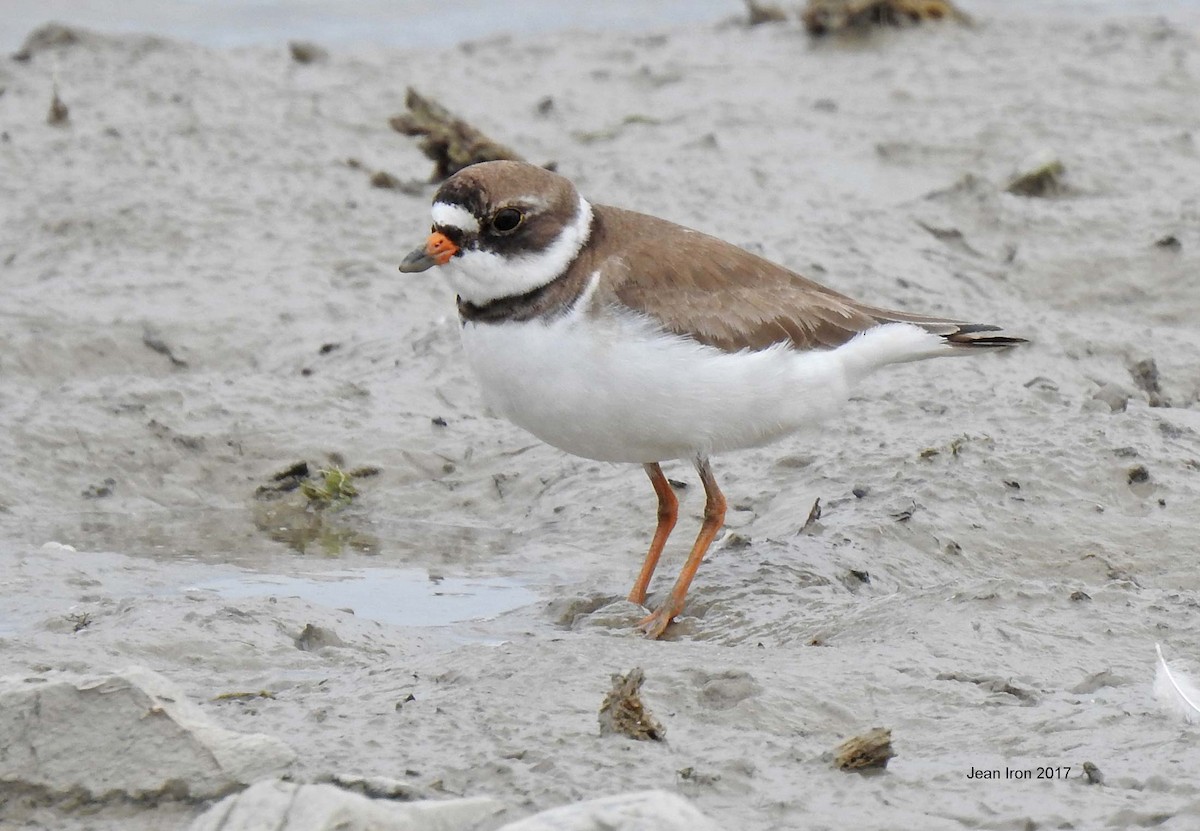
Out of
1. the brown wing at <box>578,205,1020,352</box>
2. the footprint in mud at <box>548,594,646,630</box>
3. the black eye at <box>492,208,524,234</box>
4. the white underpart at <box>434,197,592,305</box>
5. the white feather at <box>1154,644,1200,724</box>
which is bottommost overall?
the footprint in mud at <box>548,594,646,630</box>

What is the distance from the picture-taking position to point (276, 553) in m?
7.12

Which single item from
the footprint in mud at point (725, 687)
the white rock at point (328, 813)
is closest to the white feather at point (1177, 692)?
the footprint in mud at point (725, 687)

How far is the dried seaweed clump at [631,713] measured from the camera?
175 inches

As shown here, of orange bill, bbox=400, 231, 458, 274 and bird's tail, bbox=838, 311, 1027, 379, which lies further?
bird's tail, bbox=838, 311, 1027, 379

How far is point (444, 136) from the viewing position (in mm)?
10641

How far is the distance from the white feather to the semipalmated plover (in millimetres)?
1718

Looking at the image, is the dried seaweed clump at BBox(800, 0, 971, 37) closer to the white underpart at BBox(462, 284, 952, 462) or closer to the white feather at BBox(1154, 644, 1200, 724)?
the white underpart at BBox(462, 284, 952, 462)

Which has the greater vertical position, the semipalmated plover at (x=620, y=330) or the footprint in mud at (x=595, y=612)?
the semipalmated plover at (x=620, y=330)

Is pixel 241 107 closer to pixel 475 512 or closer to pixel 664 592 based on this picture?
pixel 475 512

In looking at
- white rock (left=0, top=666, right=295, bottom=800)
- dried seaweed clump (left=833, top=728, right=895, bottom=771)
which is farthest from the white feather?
white rock (left=0, top=666, right=295, bottom=800)

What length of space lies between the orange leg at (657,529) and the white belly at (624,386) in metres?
0.50

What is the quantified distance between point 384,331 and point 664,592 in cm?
314

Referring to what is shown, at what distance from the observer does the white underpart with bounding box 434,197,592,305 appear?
18.7ft

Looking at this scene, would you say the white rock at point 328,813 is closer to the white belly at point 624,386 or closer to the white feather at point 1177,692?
the white belly at point 624,386
